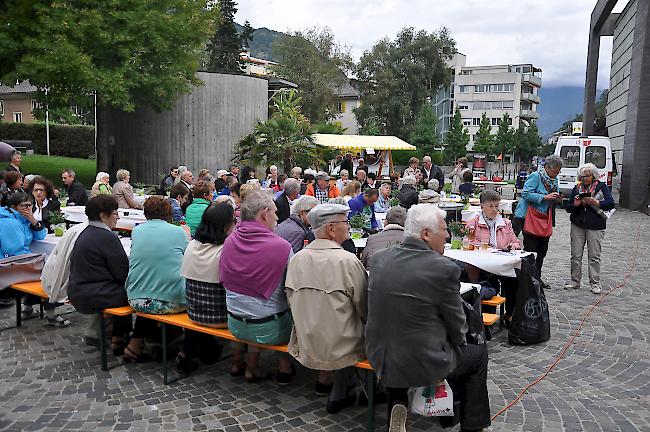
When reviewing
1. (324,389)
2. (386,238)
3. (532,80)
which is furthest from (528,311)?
(532,80)

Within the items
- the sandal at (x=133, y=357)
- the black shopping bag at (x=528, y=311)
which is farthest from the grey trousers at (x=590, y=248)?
the sandal at (x=133, y=357)

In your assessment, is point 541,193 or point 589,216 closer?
point 541,193

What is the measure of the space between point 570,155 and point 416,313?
19.5 metres

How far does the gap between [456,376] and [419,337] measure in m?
0.53

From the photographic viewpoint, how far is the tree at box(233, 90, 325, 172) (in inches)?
754

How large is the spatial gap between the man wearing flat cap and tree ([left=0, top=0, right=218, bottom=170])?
14142mm

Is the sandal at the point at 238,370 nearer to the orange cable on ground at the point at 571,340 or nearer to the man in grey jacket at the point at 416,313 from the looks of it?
the man in grey jacket at the point at 416,313

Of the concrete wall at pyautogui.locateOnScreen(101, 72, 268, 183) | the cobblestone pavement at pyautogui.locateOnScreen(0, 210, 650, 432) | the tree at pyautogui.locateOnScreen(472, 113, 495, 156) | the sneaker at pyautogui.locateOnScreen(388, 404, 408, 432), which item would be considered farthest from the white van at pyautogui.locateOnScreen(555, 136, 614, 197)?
the tree at pyautogui.locateOnScreen(472, 113, 495, 156)

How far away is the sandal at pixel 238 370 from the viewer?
5047mm

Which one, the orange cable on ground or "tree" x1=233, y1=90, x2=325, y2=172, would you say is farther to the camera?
"tree" x1=233, y1=90, x2=325, y2=172

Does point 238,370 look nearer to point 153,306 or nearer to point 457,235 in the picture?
point 153,306

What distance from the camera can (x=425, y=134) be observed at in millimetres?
46688

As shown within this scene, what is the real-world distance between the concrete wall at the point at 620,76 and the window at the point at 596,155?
4195mm

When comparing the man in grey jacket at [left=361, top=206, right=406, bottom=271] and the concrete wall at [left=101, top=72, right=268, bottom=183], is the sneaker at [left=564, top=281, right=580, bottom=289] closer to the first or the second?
the man in grey jacket at [left=361, top=206, right=406, bottom=271]
